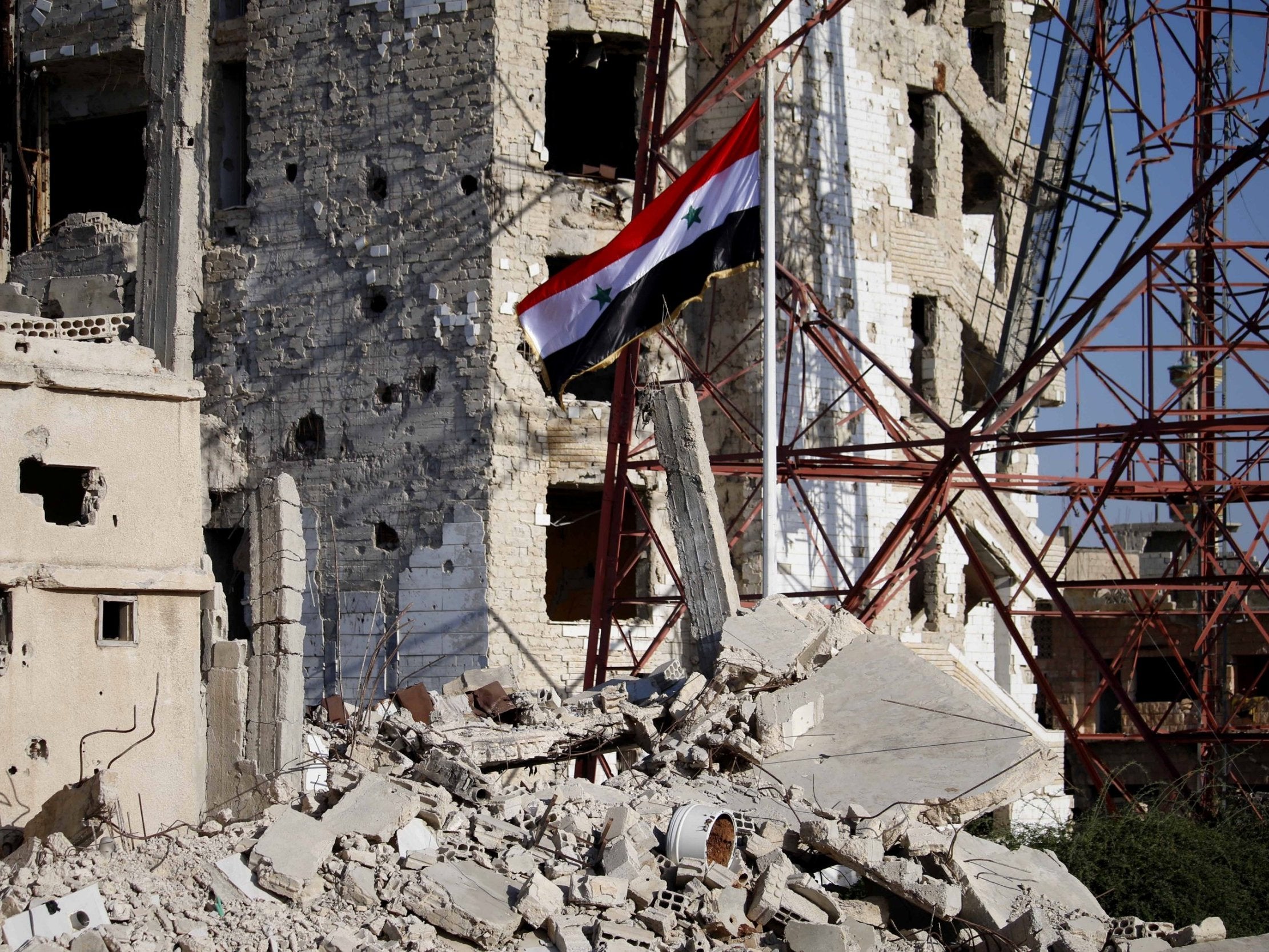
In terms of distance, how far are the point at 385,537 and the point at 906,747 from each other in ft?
27.6

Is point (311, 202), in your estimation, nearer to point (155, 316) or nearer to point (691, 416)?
point (155, 316)

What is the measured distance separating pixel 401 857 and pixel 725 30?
504 inches

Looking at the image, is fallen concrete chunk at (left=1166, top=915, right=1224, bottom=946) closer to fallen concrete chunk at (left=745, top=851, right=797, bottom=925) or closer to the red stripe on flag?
fallen concrete chunk at (left=745, top=851, right=797, bottom=925)

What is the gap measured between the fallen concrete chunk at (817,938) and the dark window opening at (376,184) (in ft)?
38.0

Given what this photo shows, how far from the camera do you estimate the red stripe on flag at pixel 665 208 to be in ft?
46.7

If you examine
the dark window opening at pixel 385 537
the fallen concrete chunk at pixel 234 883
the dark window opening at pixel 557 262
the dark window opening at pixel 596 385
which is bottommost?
the fallen concrete chunk at pixel 234 883

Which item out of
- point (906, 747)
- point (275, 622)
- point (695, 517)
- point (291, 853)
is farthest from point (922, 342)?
point (291, 853)

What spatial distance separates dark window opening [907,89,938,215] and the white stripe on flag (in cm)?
660

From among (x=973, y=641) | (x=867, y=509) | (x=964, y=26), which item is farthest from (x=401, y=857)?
(x=964, y=26)

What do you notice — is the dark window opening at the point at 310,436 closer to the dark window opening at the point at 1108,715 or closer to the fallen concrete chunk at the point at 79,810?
the fallen concrete chunk at the point at 79,810

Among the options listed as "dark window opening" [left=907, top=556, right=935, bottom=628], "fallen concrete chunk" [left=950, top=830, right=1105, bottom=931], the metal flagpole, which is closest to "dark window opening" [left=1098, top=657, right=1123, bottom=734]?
"dark window opening" [left=907, top=556, right=935, bottom=628]

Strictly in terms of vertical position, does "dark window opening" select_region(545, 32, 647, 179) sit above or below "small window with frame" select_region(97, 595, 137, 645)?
above

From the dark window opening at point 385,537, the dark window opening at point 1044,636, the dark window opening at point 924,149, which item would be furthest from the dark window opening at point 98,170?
the dark window opening at point 1044,636

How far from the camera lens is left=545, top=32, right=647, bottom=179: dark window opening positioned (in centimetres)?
2014
